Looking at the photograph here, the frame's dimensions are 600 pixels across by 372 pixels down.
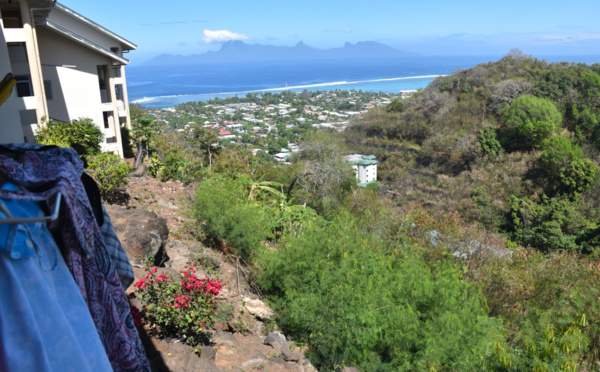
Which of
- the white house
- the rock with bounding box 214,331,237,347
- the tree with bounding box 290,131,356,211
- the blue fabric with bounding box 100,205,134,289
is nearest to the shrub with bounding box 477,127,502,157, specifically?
the white house

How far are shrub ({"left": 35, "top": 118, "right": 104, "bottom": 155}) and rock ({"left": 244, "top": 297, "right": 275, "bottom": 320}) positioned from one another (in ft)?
17.4

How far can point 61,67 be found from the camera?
10.8 meters

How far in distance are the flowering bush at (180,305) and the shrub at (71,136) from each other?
18.6 feet

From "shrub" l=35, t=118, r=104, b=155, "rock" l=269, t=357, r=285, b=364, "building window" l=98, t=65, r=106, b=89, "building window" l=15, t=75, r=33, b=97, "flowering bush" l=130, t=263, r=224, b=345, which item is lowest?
"rock" l=269, t=357, r=285, b=364

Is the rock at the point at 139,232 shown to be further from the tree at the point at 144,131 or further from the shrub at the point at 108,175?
the tree at the point at 144,131

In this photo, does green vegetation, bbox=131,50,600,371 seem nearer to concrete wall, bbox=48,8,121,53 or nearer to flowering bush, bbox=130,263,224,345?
flowering bush, bbox=130,263,224,345

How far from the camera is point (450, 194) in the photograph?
2356 cm

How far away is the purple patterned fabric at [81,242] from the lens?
1111 millimetres

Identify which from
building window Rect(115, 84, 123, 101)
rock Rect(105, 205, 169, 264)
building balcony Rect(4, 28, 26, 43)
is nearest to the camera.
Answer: rock Rect(105, 205, 169, 264)

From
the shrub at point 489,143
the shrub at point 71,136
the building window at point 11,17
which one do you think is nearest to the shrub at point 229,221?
the shrub at point 71,136

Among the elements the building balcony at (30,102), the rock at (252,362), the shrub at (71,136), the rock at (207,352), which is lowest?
the rock at (252,362)

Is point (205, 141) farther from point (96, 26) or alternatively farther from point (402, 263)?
point (402, 263)

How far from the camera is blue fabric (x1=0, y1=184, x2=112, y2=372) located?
3.04 ft

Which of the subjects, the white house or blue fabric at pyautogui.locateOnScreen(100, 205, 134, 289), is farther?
the white house
